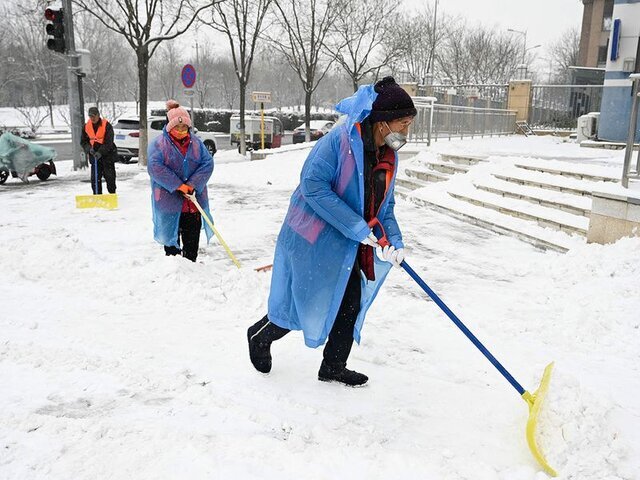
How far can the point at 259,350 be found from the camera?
10.4ft

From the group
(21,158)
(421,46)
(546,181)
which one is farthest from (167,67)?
(546,181)

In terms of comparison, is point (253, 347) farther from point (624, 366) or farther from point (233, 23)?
point (233, 23)

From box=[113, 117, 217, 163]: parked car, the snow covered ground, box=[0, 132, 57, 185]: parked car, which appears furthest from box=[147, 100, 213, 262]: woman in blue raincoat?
box=[113, 117, 217, 163]: parked car

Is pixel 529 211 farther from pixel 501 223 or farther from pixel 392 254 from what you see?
pixel 392 254

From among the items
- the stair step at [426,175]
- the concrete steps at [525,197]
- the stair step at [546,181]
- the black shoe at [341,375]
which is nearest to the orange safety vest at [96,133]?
the concrete steps at [525,197]

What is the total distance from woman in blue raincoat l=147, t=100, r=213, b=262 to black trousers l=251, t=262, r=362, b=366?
2.34m

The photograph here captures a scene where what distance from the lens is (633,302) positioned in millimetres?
4359

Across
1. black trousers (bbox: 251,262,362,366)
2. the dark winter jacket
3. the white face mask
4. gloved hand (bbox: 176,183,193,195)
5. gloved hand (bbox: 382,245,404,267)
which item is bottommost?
black trousers (bbox: 251,262,362,366)

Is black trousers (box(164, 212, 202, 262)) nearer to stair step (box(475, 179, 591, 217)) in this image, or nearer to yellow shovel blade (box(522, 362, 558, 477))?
yellow shovel blade (box(522, 362, 558, 477))

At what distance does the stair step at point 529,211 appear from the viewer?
6.87 m

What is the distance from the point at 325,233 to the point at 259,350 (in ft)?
2.91

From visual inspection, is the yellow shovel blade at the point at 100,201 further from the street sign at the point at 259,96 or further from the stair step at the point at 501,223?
the street sign at the point at 259,96

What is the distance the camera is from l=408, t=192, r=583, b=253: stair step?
21.8ft

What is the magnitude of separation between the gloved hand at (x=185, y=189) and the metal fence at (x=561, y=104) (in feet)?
53.5
